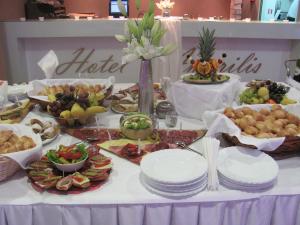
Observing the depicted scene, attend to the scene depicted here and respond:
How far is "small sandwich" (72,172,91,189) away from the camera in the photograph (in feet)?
2.83

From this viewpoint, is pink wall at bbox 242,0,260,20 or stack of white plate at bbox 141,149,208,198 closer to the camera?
stack of white plate at bbox 141,149,208,198

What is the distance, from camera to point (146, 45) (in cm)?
122

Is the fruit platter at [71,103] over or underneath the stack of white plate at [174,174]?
over

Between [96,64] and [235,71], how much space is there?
4.96 feet

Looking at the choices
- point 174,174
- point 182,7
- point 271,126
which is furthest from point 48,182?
point 182,7

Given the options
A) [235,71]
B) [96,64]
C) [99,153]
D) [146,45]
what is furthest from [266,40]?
[99,153]

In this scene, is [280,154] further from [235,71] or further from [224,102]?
[235,71]

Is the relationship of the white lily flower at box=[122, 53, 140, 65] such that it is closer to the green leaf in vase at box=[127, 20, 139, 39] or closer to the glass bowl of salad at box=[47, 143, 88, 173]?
the green leaf in vase at box=[127, 20, 139, 39]

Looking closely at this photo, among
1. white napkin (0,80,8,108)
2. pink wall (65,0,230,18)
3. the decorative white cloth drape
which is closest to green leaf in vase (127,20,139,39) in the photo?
white napkin (0,80,8,108)

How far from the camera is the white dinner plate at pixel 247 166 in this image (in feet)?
2.91

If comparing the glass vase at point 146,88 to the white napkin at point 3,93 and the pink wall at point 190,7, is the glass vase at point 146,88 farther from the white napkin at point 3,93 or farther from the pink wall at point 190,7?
the pink wall at point 190,7

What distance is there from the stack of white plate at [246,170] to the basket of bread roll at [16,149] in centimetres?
56

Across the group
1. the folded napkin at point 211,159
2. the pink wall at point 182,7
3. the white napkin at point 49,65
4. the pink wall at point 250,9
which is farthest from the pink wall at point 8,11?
the pink wall at point 250,9

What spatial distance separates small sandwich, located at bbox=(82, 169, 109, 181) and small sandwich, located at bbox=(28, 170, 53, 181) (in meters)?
0.10
